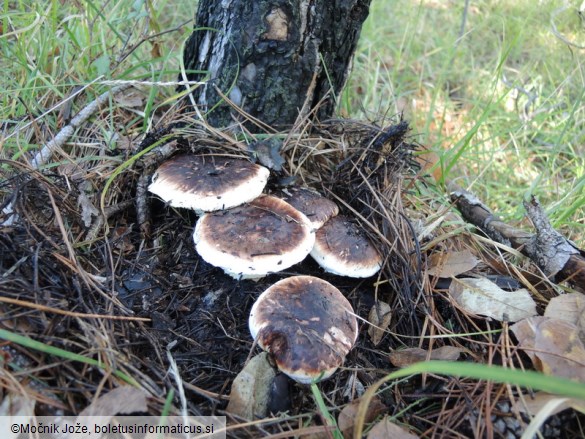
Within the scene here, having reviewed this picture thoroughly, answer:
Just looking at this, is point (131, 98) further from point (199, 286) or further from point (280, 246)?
point (280, 246)

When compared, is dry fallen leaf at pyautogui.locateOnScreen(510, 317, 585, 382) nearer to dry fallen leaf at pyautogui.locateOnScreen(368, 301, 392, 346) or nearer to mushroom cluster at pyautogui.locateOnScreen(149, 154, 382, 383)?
dry fallen leaf at pyautogui.locateOnScreen(368, 301, 392, 346)

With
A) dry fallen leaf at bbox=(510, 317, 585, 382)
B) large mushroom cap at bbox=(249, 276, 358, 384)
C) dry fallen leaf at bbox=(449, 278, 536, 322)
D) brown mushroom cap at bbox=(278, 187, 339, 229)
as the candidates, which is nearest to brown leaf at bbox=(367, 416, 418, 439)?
large mushroom cap at bbox=(249, 276, 358, 384)

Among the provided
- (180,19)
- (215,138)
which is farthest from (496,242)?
(180,19)

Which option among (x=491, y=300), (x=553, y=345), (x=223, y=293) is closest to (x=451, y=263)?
(x=491, y=300)

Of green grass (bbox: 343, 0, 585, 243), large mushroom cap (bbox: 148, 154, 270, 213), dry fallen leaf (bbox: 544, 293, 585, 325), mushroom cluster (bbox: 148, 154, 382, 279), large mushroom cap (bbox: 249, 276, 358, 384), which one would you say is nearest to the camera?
large mushroom cap (bbox: 249, 276, 358, 384)

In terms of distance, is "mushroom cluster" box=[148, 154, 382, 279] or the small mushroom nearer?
"mushroom cluster" box=[148, 154, 382, 279]

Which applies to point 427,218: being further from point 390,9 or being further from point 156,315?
point 390,9
